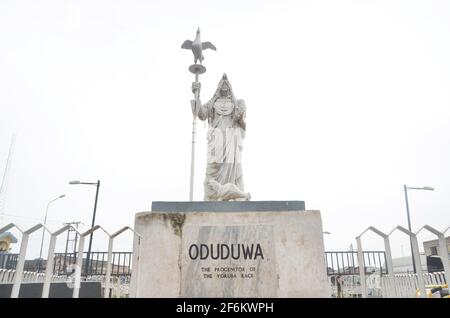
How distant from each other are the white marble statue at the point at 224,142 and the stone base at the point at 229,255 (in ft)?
3.45

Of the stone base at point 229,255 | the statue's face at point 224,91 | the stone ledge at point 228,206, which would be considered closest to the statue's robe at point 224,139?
the statue's face at point 224,91

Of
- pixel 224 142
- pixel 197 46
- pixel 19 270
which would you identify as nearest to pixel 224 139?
pixel 224 142

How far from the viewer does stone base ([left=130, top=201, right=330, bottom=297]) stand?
4488mm

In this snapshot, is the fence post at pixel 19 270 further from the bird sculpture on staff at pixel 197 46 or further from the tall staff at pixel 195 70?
the bird sculpture on staff at pixel 197 46

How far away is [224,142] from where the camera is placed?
6.50 meters

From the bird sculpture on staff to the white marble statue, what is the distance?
A: 1.35 meters

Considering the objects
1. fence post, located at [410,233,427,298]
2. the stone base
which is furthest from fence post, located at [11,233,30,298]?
fence post, located at [410,233,427,298]

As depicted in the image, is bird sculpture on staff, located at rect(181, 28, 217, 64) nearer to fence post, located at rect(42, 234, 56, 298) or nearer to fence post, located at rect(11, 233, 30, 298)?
fence post, located at rect(42, 234, 56, 298)

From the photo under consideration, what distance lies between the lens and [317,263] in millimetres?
4609
